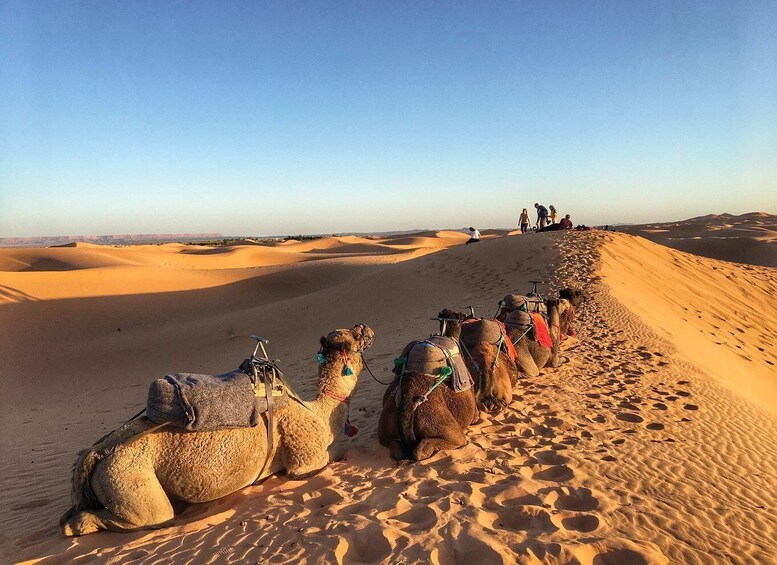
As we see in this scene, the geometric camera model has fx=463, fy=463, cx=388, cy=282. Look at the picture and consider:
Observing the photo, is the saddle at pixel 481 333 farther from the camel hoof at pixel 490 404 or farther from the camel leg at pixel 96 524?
the camel leg at pixel 96 524

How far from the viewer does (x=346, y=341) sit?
14.5 feet

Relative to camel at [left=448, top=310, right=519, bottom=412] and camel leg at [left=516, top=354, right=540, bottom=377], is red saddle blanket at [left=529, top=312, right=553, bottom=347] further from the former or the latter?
camel at [left=448, top=310, right=519, bottom=412]

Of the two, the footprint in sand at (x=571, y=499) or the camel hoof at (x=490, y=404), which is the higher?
the camel hoof at (x=490, y=404)

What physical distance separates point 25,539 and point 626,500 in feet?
16.4

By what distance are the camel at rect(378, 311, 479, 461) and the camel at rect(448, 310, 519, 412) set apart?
733mm

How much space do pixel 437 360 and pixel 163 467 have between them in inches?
100

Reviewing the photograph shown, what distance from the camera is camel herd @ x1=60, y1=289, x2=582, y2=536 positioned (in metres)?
3.36

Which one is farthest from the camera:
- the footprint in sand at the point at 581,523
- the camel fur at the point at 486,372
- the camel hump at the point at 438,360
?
the camel fur at the point at 486,372

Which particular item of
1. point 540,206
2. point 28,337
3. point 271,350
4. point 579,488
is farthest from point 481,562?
point 540,206

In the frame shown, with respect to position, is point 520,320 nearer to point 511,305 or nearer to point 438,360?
point 511,305

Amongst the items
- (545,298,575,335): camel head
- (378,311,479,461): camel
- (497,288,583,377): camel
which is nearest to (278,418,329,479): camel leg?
(378,311,479,461): camel

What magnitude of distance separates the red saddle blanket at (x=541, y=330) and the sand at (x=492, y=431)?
Result: 0.56 m

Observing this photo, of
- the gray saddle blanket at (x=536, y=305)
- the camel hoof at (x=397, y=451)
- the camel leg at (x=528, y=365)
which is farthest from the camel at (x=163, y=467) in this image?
the gray saddle blanket at (x=536, y=305)

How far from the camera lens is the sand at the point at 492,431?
3355mm
